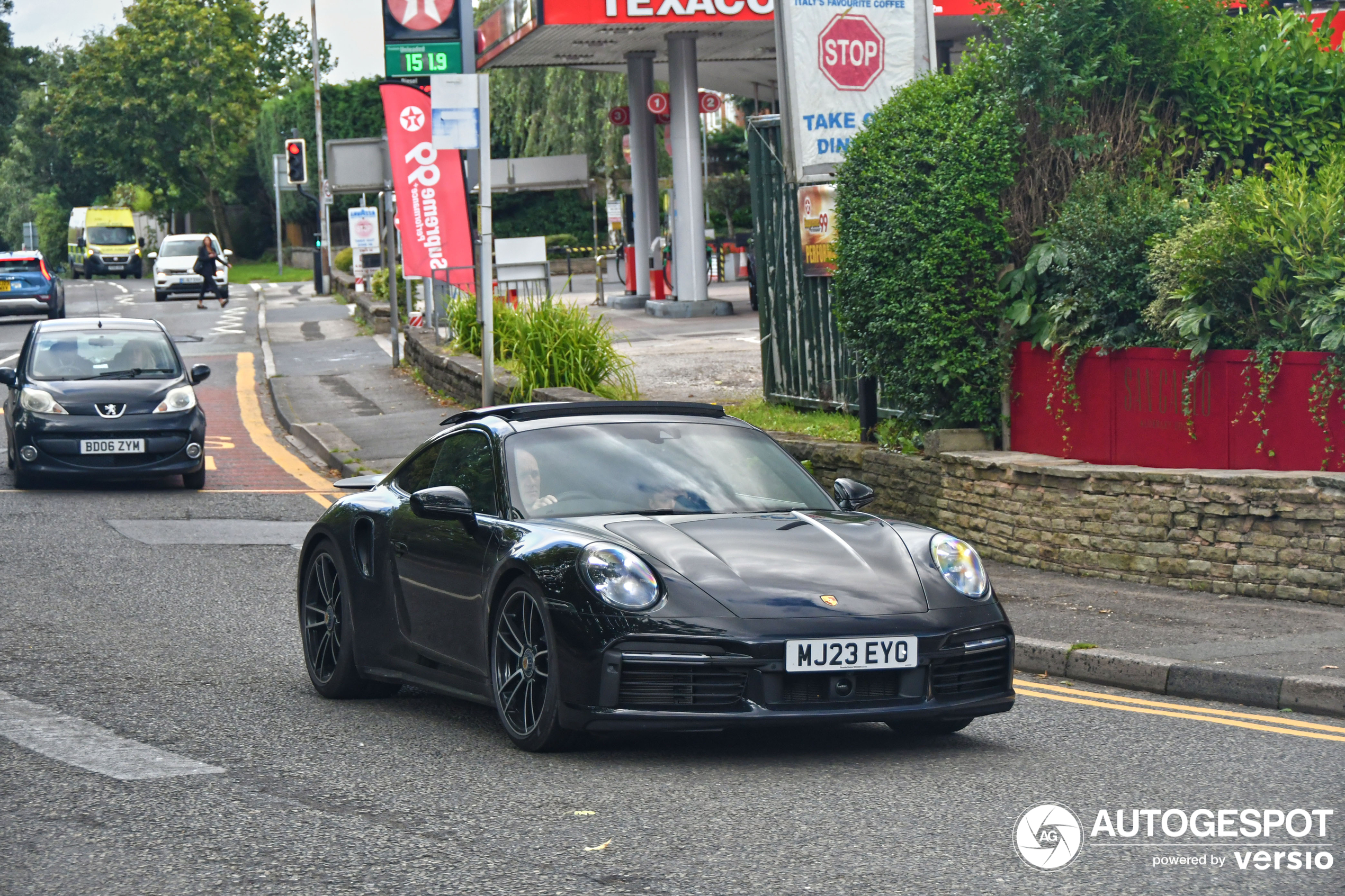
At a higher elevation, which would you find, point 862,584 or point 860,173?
point 860,173

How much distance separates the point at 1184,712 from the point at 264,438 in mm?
15152

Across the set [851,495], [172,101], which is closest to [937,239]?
[851,495]

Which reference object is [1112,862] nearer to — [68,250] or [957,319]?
[957,319]

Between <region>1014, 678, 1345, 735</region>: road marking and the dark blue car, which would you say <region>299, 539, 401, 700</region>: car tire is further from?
the dark blue car

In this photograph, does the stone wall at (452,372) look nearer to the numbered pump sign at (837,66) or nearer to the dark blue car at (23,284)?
the numbered pump sign at (837,66)

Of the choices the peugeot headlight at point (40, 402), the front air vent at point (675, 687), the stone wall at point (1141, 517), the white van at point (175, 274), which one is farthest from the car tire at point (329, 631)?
the white van at point (175, 274)

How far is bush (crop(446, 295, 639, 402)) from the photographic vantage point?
18719mm

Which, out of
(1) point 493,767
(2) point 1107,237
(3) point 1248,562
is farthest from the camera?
(2) point 1107,237

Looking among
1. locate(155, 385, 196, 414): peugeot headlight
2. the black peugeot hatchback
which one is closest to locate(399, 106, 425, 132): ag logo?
the black peugeot hatchback

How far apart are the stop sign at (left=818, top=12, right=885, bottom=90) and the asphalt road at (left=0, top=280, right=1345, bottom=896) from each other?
22.0 ft

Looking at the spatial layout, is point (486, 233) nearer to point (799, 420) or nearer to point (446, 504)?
point (799, 420)

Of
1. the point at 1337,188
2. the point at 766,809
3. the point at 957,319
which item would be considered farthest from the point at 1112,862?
the point at 957,319

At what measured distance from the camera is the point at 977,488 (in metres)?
11.7

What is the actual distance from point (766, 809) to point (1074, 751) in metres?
1.62
